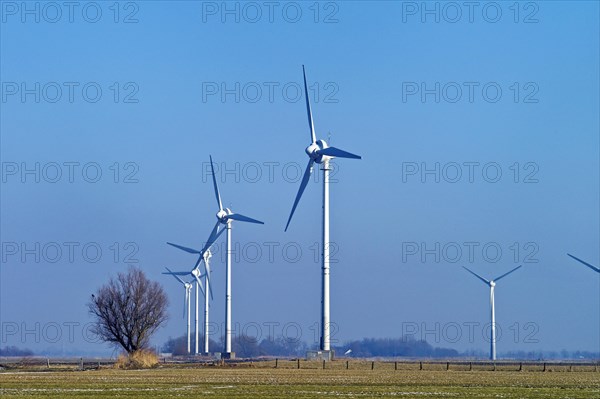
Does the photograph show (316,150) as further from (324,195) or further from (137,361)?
(137,361)

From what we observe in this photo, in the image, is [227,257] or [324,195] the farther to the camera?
[227,257]

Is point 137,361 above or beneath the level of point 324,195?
beneath

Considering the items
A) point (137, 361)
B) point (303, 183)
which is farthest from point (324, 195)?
point (137, 361)

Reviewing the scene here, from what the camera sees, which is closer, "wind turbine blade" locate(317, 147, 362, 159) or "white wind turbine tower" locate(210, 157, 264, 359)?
"wind turbine blade" locate(317, 147, 362, 159)

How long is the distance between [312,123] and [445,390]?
58.0 meters

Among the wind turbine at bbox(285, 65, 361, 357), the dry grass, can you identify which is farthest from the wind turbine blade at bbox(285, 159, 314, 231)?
the dry grass

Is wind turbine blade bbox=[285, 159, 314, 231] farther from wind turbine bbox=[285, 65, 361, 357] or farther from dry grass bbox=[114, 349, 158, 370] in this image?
dry grass bbox=[114, 349, 158, 370]

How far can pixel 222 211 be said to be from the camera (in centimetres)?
12550

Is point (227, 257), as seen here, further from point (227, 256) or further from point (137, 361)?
point (137, 361)

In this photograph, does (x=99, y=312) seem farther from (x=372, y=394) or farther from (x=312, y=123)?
(x=372, y=394)

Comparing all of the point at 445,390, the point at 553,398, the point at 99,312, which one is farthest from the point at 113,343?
the point at 553,398

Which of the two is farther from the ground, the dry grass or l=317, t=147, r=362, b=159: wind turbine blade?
l=317, t=147, r=362, b=159: wind turbine blade

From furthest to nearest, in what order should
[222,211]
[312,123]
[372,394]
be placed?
[222,211] < [312,123] < [372,394]

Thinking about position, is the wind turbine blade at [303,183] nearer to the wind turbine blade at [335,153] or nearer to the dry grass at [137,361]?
the wind turbine blade at [335,153]
